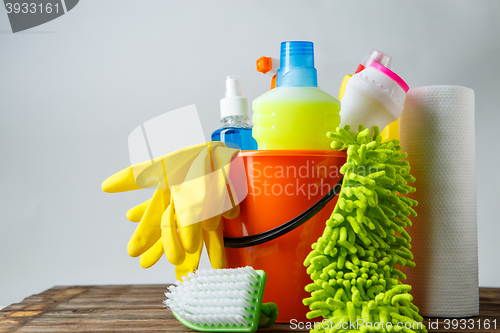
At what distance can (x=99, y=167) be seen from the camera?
1.04 meters

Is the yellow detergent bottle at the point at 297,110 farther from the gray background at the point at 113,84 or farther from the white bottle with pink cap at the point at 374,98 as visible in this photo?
the gray background at the point at 113,84

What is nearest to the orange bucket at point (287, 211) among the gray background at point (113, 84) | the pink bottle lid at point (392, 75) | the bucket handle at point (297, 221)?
the bucket handle at point (297, 221)

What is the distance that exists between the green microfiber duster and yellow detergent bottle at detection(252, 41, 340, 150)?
0.04m

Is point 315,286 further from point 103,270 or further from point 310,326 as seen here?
point 103,270

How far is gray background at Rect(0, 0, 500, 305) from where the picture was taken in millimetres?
967

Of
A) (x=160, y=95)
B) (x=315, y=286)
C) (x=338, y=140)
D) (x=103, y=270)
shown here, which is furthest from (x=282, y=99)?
(x=103, y=270)

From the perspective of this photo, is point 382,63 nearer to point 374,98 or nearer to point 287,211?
point 374,98

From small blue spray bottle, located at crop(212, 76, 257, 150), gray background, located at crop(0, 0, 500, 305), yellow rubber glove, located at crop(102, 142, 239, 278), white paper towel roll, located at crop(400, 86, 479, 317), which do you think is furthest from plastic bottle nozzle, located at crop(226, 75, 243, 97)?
gray background, located at crop(0, 0, 500, 305)

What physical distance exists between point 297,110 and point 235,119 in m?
0.15

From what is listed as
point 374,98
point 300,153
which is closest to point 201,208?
point 300,153

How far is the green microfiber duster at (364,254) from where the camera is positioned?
0.41 m

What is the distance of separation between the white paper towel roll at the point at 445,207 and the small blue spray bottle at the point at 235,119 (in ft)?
0.75

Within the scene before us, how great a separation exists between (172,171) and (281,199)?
130mm

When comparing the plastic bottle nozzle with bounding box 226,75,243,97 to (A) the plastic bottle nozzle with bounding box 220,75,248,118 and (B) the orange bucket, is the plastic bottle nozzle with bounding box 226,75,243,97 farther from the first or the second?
(B) the orange bucket
